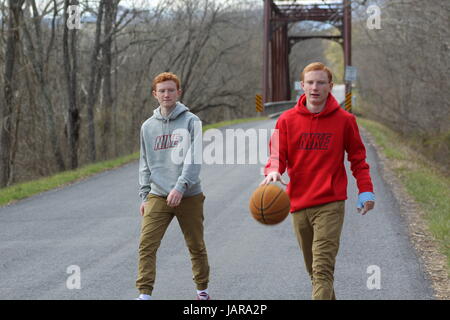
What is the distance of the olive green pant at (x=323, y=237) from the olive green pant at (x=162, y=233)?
0.92 metres

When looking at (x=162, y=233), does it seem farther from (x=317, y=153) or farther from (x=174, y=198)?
(x=317, y=153)

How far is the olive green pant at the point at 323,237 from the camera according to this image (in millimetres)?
4172

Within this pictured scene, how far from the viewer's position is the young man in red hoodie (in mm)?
4223

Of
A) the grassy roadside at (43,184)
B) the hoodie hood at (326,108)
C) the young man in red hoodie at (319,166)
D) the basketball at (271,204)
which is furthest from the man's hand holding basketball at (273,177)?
the grassy roadside at (43,184)

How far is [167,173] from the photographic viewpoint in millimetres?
4898

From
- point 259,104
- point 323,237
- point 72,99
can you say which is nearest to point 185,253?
point 323,237

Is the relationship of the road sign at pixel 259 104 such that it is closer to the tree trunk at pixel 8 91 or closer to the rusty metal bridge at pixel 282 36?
the rusty metal bridge at pixel 282 36

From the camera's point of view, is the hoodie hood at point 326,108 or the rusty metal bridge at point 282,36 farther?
the rusty metal bridge at point 282,36

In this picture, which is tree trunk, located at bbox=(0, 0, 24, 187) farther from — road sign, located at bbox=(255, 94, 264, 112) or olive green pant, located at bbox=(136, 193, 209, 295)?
road sign, located at bbox=(255, 94, 264, 112)
